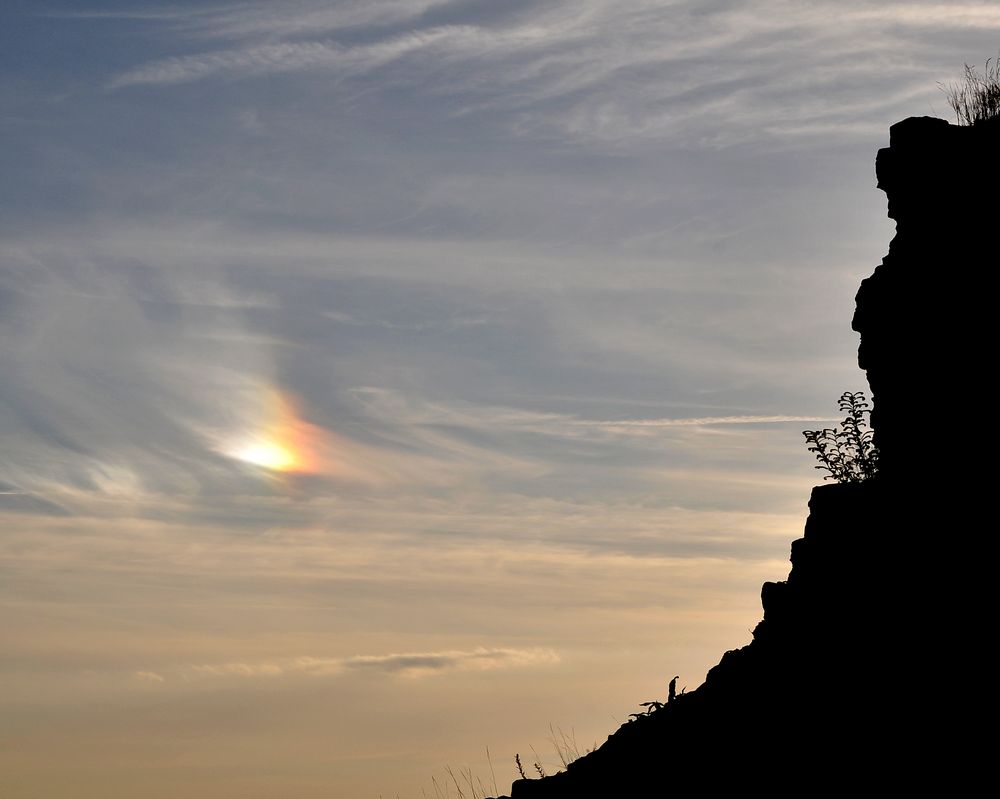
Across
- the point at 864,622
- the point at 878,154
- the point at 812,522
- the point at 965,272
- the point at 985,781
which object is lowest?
the point at 985,781

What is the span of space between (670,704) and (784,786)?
3455 millimetres

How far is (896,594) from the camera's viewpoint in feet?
49.4

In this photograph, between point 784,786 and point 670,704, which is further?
point 670,704

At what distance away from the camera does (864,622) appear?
15.2 m

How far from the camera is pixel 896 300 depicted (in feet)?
55.9

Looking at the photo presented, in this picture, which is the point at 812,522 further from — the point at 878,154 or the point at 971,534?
the point at 878,154

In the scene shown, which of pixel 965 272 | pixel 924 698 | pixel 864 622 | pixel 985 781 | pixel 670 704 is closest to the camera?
pixel 985 781

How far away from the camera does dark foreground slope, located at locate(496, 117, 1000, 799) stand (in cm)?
1380

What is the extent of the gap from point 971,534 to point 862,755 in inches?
122

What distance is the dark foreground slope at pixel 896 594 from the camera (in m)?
13.8

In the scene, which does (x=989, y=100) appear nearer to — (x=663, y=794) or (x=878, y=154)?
(x=878, y=154)

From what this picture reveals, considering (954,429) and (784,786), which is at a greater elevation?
(954,429)

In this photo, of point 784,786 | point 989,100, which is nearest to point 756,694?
point 784,786

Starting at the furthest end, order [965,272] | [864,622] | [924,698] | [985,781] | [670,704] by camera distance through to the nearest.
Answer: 1. [670,704]
2. [965,272]
3. [864,622]
4. [924,698]
5. [985,781]
